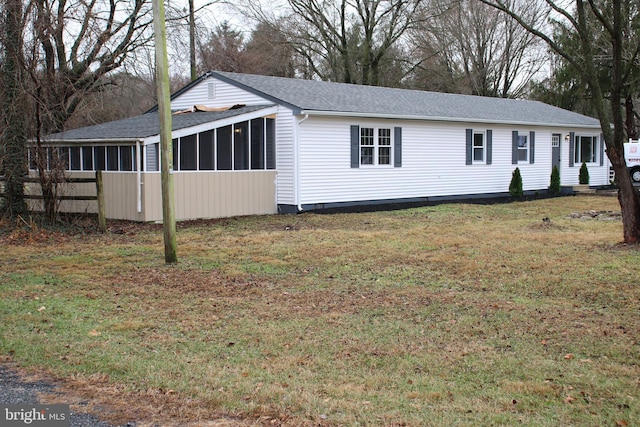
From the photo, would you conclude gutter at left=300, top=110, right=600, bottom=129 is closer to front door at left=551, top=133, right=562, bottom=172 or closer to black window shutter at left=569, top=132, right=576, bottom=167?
black window shutter at left=569, top=132, right=576, bottom=167

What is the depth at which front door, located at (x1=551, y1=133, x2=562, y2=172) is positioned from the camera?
2828 cm

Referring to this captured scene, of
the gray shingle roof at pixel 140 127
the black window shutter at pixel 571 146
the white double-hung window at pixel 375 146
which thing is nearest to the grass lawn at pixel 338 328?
the gray shingle roof at pixel 140 127

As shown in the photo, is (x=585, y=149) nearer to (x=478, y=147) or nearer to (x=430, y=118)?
(x=478, y=147)

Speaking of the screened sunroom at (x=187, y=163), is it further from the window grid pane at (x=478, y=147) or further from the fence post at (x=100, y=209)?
the window grid pane at (x=478, y=147)

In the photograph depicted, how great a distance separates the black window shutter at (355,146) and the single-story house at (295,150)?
3cm

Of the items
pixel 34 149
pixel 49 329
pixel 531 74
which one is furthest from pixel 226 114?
pixel 531 74

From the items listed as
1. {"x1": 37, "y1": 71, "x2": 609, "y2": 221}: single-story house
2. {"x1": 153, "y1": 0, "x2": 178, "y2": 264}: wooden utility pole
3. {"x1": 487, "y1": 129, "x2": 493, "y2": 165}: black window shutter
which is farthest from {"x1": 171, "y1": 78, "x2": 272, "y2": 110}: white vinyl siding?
{"x1": 487, "y1": 129, "x2": 493, "y2": 165}: black window shutter

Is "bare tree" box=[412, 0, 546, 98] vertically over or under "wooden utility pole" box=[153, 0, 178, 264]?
over

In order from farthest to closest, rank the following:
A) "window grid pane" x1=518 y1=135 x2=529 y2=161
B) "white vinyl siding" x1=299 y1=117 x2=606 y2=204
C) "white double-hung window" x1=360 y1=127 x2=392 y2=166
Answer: "window grid pane" x1=518 y1=135 x2=529 y2=161, "white double-hung window" x1=360 y1=127 x2=392 y2=166, "white vinyl siding" x1=299 y1=117 x2=606 y2=204

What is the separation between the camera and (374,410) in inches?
187

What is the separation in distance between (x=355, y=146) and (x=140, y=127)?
21.0 feet

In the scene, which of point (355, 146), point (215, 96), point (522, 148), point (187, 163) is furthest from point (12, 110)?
point (522, 148)

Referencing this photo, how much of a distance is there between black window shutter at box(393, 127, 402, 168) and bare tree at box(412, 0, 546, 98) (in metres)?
21.1

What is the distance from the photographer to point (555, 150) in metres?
28.4
